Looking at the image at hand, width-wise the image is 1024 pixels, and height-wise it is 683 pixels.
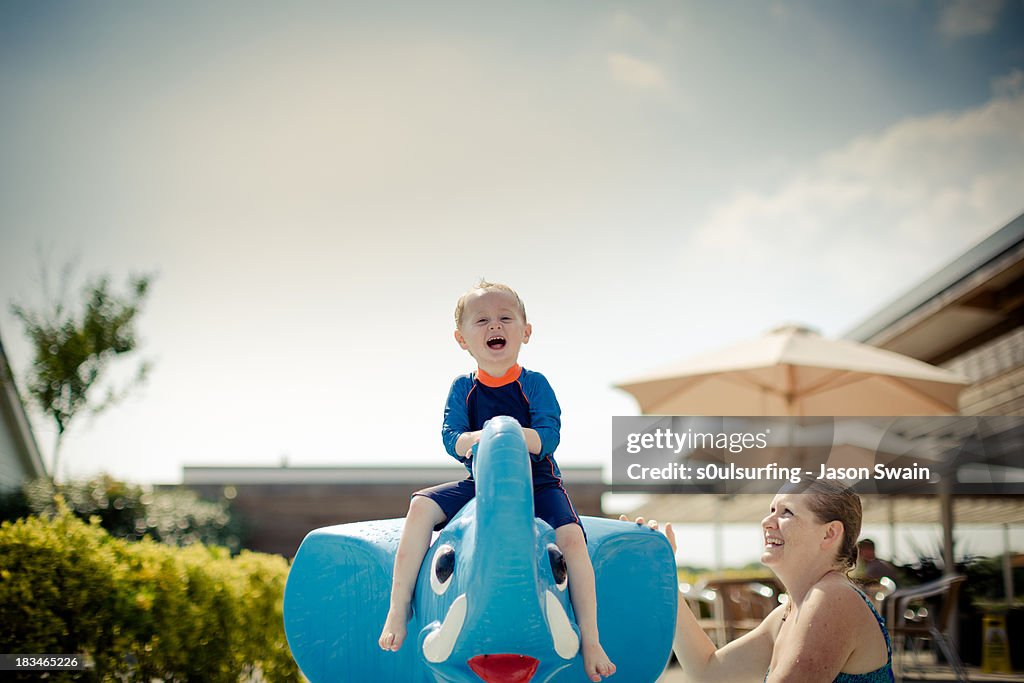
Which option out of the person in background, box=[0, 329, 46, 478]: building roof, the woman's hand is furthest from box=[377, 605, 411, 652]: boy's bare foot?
box=[0, 329, 46, 478]: building roof

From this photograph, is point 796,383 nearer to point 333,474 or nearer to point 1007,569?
point 1007,569

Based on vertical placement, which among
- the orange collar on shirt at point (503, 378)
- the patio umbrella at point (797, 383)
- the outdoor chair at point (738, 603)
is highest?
the patio umbrella at point (797, 383)

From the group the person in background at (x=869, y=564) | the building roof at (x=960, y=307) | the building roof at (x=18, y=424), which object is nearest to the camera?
the person in background at (x=869, y=564)

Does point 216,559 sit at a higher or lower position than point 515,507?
lower

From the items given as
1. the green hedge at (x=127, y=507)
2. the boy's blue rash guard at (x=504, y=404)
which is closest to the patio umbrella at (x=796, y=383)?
the boy's blue rash guard at (x=504, y=404)

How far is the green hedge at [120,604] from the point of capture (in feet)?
13.6

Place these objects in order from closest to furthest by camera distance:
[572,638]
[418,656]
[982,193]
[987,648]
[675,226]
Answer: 1. [572,638]
2. [418,656]
3. [987,648]
4. [675,226]
5. [982,193]

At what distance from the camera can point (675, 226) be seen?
10.0 metres

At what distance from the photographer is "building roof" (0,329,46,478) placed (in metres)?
13.7

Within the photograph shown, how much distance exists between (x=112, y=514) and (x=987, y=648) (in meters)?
11.9

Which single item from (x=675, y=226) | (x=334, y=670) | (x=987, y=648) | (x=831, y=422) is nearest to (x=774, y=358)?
(x=831, y=422)

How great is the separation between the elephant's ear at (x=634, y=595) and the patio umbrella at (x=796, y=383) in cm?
597

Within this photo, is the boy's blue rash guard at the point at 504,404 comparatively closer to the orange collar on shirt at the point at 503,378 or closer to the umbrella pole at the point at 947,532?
the orange collar on shirt at the point at 503,378

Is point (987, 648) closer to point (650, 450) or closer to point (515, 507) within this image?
point (650, 450)
